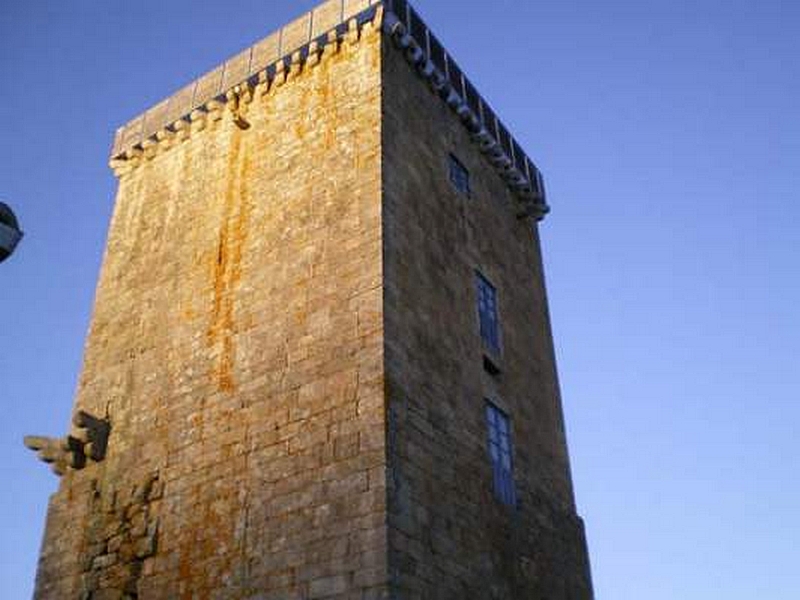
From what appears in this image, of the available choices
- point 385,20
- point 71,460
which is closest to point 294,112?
point 385,20

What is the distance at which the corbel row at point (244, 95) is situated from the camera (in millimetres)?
13172

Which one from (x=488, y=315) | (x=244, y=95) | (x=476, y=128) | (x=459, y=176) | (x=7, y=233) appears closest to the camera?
(x=7, y=233)

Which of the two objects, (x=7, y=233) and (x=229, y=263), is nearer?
(x=7, y=233)

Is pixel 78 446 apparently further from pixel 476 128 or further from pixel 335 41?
pixel 476 128

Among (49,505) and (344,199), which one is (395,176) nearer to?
(344,199)

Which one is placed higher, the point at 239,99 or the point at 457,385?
the point at 239,99

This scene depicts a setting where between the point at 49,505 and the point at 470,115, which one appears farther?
the point at 470,115

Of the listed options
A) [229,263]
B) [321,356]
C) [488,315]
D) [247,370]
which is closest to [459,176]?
[488,315]

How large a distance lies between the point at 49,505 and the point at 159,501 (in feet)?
8.20

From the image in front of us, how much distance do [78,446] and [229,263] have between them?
3.44m

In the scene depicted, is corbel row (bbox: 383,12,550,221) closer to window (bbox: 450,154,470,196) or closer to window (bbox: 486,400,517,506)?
window (bbox: 450,154,470,196)

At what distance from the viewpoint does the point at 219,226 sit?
12930 mm

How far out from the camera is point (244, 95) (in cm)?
1429

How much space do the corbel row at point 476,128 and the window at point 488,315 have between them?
9.85ft
